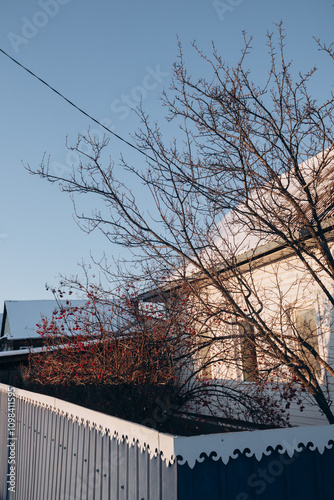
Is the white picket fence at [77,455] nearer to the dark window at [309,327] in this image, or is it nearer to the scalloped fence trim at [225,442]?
the scalloped fence trim at [225,442]

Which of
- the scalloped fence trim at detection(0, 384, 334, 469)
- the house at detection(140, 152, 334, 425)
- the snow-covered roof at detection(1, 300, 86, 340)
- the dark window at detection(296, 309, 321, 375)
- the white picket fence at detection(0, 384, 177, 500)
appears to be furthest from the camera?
the snow-covered roof at detection(1, 300, 86, 340)

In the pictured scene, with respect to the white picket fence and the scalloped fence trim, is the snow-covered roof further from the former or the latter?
the scalloped fence trim

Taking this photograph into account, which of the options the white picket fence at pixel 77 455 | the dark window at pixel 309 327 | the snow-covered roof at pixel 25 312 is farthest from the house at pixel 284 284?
the snow-covered roof at pixel 25 312

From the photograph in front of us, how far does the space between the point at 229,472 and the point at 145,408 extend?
4447mm

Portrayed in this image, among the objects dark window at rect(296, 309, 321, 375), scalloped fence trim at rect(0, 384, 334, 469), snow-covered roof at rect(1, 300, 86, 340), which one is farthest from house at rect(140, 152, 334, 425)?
snow-covered roof at rect(1, 300, 86, 340)

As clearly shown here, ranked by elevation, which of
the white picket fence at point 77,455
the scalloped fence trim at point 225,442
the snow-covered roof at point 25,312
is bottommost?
the white picket fence at point 77,455

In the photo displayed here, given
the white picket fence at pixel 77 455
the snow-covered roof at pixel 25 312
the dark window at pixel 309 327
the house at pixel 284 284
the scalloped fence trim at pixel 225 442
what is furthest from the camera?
the snow-covered roof at pixel 25 312

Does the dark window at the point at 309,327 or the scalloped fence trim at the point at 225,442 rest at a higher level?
the dark window at the point at 309,327

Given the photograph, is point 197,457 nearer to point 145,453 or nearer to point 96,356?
point 145,453

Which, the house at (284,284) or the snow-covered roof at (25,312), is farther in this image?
the snow-covered roof at (25,312)

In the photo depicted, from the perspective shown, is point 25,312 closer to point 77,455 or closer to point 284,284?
point 284,284

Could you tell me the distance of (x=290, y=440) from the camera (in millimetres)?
2969

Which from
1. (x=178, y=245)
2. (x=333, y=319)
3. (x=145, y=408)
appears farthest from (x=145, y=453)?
(x=333, y=319)

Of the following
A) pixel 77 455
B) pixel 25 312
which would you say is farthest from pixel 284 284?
pixel 25 312
